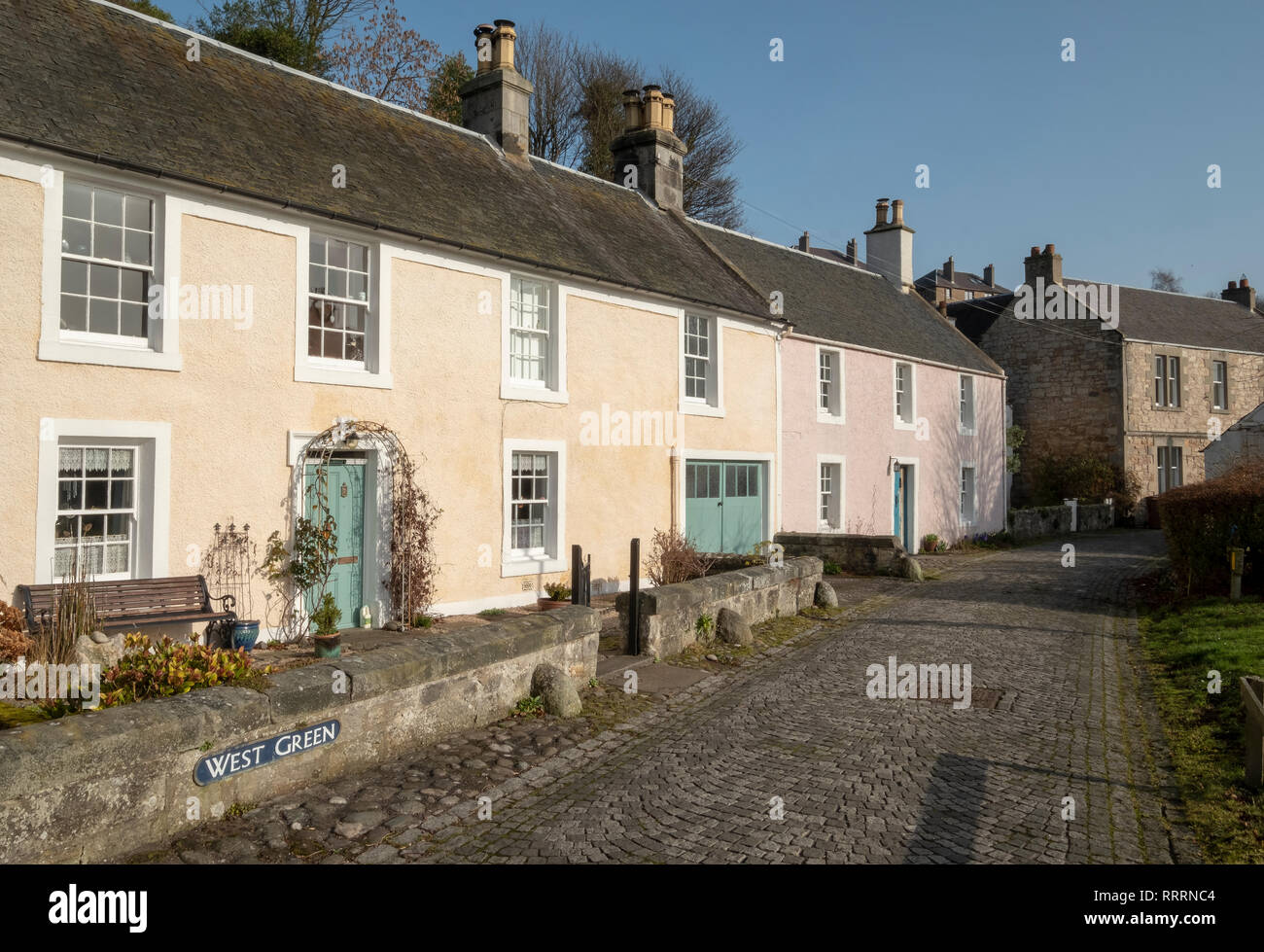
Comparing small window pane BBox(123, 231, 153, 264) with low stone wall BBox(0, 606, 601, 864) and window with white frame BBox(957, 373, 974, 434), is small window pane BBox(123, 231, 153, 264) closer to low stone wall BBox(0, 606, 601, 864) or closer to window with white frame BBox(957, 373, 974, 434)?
low stone wall BBox(0, 606, 601, 864)

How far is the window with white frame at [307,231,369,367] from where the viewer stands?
1091 cm

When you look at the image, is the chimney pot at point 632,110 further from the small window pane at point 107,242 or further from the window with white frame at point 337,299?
the small window pane at point 107,242

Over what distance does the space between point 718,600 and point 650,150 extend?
40.2 ft

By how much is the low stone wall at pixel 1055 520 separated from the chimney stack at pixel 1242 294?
15172 millimetres

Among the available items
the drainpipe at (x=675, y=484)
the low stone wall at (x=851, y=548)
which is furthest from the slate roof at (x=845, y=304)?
the drainpipe at (x=675, y=484)

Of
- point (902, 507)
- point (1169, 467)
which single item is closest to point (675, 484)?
point (902, 507)

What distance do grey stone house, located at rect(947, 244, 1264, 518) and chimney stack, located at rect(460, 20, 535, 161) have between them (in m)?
23.7

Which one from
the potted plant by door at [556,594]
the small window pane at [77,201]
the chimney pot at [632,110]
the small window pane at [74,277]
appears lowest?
the potted plant by door at [556,594]

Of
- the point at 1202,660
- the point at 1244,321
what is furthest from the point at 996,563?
the point at 1244,321

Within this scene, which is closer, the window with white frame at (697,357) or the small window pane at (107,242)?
the small window pane at (107,242)

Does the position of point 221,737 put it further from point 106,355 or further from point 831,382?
point 831,382

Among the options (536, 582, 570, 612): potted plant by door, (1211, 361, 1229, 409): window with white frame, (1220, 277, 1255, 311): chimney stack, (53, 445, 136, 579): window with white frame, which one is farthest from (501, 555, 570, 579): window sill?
(1220, 277, 1255, 311): chimney stack

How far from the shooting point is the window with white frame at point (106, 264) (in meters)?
8.88
